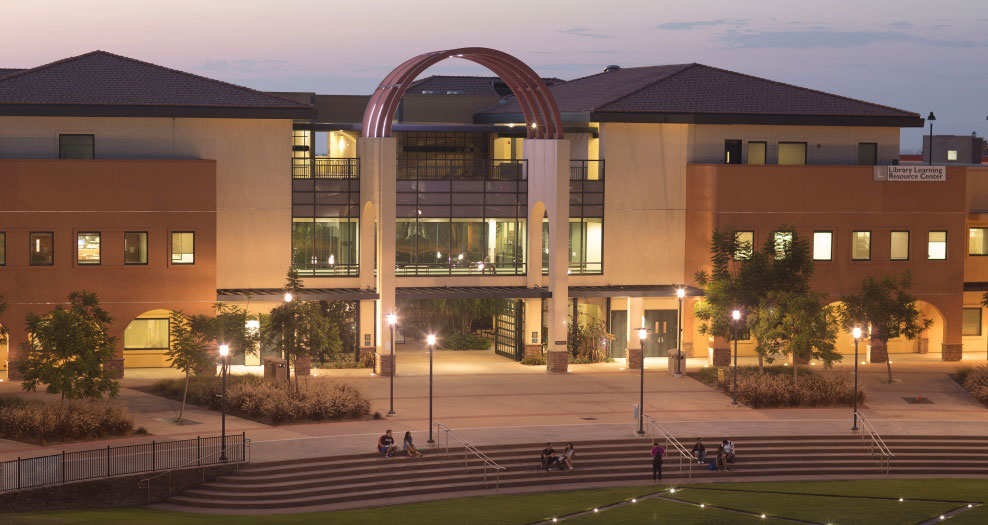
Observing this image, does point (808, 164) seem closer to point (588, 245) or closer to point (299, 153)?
point (588, 245)

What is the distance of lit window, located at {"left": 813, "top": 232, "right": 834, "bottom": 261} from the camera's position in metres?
61.6

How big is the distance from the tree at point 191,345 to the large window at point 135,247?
19.0 ft

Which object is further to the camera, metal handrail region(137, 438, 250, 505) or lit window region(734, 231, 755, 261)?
lit window region(734, 231, 755, 261)

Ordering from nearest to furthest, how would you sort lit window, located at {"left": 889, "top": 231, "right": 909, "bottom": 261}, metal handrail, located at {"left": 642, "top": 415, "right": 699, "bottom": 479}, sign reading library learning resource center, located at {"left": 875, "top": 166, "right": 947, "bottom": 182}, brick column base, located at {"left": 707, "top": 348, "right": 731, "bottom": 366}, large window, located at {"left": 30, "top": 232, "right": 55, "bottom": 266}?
metal handrail, located at {"left": 642, "top": 415, "right": 699, "bottom": 479} → large window, located at {"left": 30, "top": 232, "right": 55, "bottom": 266} → brick column base, located at {"left": 707, "top": 348, "right": 731, "bottom": 366} → sign reading library learning resource center, located at {"left": 875, "top": 166, "right": 947, "bottom": 182} → lit window, located at {"left": 889, "top": 231, "right": 909, "bottom": 261}

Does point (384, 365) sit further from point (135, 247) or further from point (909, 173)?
point (909, 173)

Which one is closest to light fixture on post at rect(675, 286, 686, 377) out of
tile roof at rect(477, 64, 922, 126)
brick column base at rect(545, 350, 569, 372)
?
brick column base at rect(545, 350, 569, 372)

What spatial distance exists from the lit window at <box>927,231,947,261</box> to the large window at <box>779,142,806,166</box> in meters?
6.49

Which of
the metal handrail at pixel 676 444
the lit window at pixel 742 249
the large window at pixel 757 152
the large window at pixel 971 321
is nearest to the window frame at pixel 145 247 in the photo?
the metal handrail at pixel 676 444

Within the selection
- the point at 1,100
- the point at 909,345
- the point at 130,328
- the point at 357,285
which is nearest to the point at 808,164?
the point at 909,345

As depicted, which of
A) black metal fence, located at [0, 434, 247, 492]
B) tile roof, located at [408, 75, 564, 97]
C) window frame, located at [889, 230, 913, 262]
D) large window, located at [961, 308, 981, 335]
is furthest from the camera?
tile roof, located at [408, 75, 564, 97]

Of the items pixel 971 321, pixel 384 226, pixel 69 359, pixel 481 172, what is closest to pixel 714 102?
pixel 481 172

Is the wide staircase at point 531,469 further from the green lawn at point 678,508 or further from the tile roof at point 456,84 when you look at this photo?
the tile roof at point 456,84

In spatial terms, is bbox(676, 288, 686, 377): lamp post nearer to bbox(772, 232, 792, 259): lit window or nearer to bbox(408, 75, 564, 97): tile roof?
bbox(772, 232, 792, 259): lit window

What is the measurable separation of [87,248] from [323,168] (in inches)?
394
